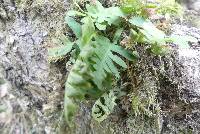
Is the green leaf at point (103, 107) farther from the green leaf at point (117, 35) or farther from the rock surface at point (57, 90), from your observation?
the green leaf at point (117, 35)

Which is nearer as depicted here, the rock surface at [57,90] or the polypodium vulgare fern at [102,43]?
the polypodium vulgare fern at [102,43]


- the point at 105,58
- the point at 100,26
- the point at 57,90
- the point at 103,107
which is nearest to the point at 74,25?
the point at 100,26

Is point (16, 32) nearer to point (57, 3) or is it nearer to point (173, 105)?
point (57, 3)

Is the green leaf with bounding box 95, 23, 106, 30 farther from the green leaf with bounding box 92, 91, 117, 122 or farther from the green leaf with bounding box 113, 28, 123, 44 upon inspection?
the green leaf with bounding box 92, 91, 117, 122

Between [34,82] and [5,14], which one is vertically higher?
[5,14]

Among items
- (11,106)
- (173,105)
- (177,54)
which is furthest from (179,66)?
(11,106)

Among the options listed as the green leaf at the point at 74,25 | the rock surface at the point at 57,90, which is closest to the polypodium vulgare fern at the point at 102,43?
the green leaf at the point at 74,25
